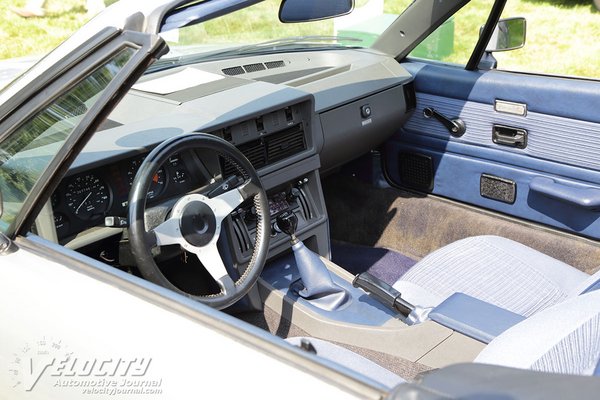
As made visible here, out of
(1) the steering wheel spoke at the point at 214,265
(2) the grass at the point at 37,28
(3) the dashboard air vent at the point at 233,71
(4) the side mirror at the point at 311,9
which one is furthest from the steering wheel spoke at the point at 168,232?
(2) the grass at the point at 37,28

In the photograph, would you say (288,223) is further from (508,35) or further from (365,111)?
(508,35)

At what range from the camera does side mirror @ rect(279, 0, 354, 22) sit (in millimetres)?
2430

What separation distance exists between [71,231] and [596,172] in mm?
2141

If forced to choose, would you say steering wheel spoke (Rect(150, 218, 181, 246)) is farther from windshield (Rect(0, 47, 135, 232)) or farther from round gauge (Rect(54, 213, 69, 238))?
windshield (Rect(0, 47, 135, 232))

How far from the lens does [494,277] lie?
105 inches

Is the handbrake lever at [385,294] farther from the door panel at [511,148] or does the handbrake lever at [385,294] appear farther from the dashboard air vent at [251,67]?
the dashboard air vent at [251,67]

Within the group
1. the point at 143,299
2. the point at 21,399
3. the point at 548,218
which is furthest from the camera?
the point at 548,218

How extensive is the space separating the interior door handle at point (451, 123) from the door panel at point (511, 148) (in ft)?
0.07

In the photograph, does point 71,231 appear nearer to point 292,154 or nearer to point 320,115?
point 292,154

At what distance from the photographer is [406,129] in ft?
12.0


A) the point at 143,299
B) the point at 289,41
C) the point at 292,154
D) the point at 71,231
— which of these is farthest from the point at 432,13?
the point at 143,299

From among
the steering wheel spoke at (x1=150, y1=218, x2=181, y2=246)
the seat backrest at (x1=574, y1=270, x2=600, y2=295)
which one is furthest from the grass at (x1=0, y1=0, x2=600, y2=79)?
the seat backrest at (x1=574, y1=270, x2=600, y2=295)

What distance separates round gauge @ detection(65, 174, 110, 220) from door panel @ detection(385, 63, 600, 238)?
1.85m

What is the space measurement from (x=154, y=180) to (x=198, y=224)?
0.88 ft
